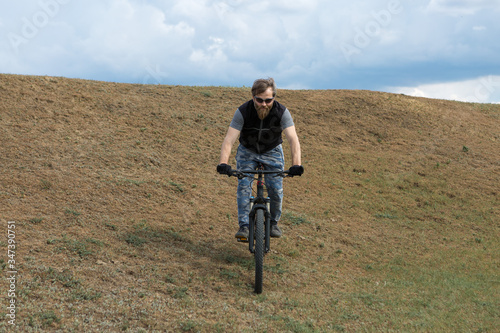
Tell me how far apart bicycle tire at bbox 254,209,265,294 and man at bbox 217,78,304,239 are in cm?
60

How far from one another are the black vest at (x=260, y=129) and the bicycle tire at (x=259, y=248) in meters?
1.15

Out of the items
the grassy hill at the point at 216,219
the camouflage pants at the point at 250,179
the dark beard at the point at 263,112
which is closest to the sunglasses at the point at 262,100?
the dark beard at the point at 263,112

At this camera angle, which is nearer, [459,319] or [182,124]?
[459,319]

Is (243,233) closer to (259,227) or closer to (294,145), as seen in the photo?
(259,227)

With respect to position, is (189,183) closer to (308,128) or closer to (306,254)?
(306,254)

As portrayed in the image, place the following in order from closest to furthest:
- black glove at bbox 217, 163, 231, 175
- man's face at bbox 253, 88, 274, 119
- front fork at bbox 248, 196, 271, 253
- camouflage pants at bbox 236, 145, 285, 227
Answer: black glove at bbox 217, 163, 231, 175
front fork at bbox 248, 196, 271, 253
man's face at bbox 253, 88, 274, 119
camouflage pants at bbox 236, 145, 285, 227

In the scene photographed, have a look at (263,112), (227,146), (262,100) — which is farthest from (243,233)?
(262,100)

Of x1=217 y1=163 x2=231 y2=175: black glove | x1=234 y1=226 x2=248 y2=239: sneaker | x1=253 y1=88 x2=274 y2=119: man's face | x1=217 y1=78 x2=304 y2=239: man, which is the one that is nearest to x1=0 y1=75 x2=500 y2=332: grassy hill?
x1=234 y1=226 x2=248 y2=239: sneaker

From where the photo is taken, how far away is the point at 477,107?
76.1 ft

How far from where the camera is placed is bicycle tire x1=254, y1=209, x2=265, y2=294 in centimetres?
615

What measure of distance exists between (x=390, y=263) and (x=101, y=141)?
8371 mm

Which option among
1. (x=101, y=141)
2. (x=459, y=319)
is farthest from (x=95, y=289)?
(x=101, y=141)

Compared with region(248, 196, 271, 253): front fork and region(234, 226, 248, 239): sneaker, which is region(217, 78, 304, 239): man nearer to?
region(234, 226, 248, 239): sneaker

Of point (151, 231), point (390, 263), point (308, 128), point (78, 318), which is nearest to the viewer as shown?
point (78, 318)
